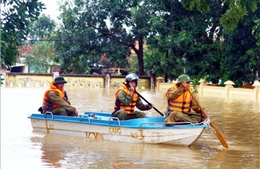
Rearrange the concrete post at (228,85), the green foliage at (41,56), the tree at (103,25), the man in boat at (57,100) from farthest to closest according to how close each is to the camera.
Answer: the green foliage at (41,56), the tree at (103,25), the concrete post at (228,85), the man in boat at (57,100)

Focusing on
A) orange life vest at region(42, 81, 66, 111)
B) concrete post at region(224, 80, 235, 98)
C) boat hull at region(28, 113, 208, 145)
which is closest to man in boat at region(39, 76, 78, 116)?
orange life vest at region(42, 81, 66, 111)

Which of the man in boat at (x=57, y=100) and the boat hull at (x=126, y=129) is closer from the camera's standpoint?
the boat hull at (x=126, y=129)

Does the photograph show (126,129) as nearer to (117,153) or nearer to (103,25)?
(117,153)

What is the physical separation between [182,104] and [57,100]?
9.37ft

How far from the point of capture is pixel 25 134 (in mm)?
A: 12883

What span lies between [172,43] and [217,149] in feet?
76.0

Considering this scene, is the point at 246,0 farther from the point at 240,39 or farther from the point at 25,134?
A: the point at 240,39

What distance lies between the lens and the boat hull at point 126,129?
434 inches

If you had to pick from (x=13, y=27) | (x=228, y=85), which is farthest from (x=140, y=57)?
(x=13, y=27)

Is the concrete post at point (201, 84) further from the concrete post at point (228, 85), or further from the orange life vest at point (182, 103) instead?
the orange life vest at point (182, 103)

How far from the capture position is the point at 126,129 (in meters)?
11.3

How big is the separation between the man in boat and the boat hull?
0.65 feet

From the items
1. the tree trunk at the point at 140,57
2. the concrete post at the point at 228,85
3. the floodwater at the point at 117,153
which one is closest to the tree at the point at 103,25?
the tree trunk at the point at 140,57

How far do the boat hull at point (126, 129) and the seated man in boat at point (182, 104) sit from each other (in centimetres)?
31
